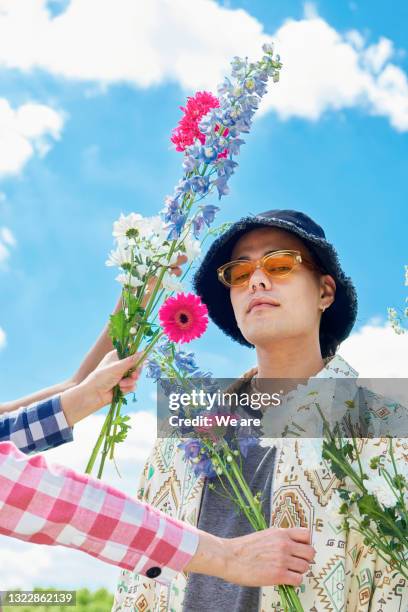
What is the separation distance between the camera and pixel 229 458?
7.42 ft

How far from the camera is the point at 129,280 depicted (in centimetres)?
240

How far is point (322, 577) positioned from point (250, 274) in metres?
1.29

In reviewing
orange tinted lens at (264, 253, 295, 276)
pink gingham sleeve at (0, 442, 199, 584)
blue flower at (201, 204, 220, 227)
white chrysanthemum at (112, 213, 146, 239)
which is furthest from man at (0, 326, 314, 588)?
orange tinted lens at (264, 253, 295, 276)

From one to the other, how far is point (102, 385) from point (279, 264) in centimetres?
103

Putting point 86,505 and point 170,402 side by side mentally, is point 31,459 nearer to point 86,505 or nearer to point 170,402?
point 86,505

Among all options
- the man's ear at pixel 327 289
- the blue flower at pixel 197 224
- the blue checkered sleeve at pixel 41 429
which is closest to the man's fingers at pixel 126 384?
the blue checkered sleeve at pixel 41 429

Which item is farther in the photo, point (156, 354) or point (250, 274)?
point (250, 274)

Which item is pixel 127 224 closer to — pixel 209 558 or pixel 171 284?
pixel 171 284

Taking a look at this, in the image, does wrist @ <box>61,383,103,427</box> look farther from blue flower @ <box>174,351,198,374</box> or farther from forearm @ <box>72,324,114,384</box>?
forearm @ <box>72,324,114,384</box>

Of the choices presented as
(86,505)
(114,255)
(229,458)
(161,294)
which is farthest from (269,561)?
(114,255)

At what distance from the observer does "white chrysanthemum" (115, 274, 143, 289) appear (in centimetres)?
238

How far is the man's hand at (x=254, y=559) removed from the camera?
6.73 feet

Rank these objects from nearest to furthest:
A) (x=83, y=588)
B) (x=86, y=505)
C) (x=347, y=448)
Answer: (x=86, y=505) < (x=347, y=448) < (x=83, y=588)

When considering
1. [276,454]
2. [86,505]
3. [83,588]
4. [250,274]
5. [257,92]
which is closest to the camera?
[86,505]
